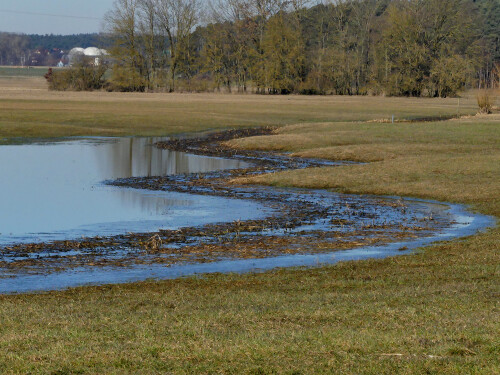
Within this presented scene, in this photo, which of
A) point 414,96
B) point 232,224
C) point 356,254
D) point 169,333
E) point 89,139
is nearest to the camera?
point 169,333

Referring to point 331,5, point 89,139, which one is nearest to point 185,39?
point 331,5

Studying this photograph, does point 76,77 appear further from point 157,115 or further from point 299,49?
point 157,115

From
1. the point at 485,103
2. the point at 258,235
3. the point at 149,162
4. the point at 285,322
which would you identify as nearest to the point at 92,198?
the point at 258,235

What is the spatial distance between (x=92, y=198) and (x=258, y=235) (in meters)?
7.85

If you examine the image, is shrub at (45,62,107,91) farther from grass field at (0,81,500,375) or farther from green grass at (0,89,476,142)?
grass field at (0,81,500,375)

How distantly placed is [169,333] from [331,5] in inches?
4182

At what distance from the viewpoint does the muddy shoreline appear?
15523mm

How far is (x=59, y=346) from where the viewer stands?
841cm

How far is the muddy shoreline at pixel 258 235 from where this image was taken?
15.5 metres

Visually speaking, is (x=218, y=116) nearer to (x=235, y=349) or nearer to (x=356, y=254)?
(x=356, y=254)

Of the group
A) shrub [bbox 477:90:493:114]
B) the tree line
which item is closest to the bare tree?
the tree line

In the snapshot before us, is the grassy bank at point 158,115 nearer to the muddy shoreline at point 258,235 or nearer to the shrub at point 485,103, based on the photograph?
the shrub at point 485,103

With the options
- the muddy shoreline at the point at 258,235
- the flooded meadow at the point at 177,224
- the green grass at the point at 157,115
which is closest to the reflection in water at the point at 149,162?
the flooded meadow at the point at 177,224

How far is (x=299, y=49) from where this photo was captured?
105625 millimetres
